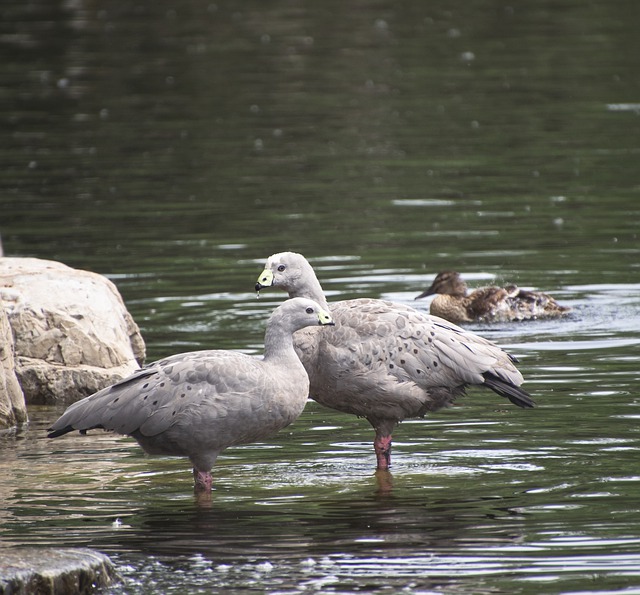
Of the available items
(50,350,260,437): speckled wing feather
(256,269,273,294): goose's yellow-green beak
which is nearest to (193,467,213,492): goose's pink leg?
(50,350,260,437): speckled wing feather

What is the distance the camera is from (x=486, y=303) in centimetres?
1577

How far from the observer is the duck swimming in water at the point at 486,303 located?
50.3ft

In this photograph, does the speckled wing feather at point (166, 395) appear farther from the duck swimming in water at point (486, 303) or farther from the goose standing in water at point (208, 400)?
the duck swimming in water at point (486, 303)

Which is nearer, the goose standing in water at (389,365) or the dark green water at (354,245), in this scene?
the dark green water at (354,245)

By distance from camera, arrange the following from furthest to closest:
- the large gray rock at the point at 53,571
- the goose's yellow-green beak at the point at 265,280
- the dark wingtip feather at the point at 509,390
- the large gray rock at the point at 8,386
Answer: the large gray rock at the point at 8,386, the goose's yellow-green beak at the point at 265,280, the dark wingtip feather at the point at 509,390, the large gray rock at the point at 53,571

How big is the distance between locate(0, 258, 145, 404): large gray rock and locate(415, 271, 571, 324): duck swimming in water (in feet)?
13.3

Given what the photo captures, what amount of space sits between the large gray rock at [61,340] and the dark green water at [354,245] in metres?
0.36

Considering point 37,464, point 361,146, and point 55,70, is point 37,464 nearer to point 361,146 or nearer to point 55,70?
point 361,146

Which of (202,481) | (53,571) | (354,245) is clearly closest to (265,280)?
(202,481)

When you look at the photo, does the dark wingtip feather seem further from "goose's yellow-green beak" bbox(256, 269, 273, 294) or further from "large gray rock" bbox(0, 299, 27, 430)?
"large gray rock" bbox(0, 299, 27, 430)

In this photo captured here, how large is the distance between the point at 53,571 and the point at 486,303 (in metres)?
8.74

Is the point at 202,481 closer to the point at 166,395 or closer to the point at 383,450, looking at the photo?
the point at 166,395

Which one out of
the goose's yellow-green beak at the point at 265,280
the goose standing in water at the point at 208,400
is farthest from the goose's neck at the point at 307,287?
the goose standing in water at the point at 208,400

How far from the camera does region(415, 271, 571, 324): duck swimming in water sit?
50.3 feet
